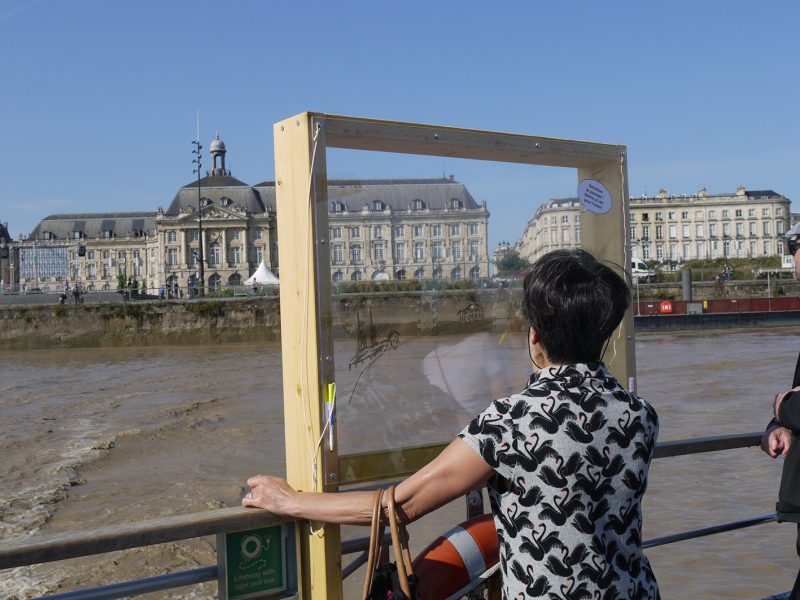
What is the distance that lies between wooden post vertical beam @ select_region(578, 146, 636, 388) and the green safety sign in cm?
147

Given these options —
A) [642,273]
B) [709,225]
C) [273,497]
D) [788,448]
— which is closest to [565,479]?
[273,497]

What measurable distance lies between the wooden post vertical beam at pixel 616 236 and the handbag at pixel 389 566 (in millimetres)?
1547

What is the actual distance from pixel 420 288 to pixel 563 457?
1.44m

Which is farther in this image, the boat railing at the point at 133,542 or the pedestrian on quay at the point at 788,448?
the pedestrian on quay at the point at 788,448

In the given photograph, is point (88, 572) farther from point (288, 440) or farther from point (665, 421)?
point (665, 421)

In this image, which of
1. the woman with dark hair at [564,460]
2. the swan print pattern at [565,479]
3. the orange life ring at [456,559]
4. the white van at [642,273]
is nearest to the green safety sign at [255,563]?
the orange life ring at [456,559]

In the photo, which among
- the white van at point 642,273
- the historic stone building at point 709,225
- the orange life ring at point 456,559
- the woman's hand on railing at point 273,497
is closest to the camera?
the orange life ring at point 456,559

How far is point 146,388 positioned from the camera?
24.4 metres

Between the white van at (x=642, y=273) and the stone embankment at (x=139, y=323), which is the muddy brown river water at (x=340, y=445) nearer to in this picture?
the stone embankment at (x=139, y=323)

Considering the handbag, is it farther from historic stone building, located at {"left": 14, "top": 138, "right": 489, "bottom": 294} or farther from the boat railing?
historic stone building, located at {"left": 14, "top": 138, "right": 489, "bottom": 294}

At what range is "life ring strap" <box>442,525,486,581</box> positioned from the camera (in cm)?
193

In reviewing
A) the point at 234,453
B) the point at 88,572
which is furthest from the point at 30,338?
the point at 88,572

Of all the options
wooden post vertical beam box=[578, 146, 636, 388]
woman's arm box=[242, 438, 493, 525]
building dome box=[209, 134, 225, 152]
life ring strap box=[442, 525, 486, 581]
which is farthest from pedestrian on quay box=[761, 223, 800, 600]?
building dome box=[209, 134, 225, 152]

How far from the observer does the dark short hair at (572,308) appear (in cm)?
169
